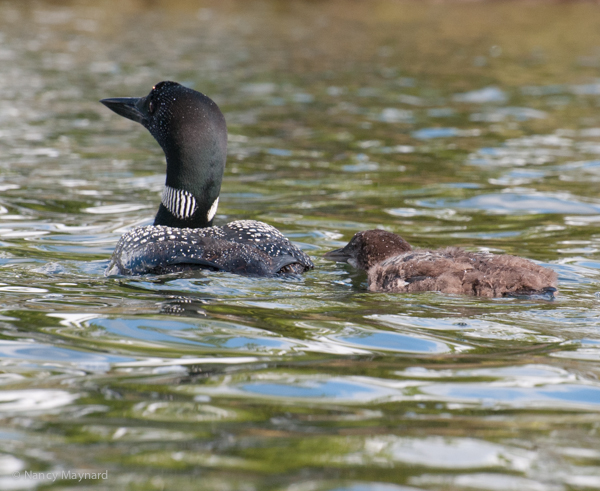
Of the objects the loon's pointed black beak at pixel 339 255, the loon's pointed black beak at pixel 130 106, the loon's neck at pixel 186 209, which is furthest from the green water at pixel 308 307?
the loon's pointed black beak at pixel 130 106

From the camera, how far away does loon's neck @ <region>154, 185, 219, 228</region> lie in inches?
234

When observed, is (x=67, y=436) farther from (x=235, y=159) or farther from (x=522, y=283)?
(x=235, y=159)

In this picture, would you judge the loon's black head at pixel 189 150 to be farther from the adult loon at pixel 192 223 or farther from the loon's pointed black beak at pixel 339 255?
the loon's pointed black beak at pixel 339 255

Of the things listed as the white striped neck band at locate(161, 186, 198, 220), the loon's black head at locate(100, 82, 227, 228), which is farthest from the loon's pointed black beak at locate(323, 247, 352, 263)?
the white striped neck band at locate(161, 186, 198, 220)

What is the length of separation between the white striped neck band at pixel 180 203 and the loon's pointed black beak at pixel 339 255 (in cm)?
102

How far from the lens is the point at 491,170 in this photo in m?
10.2

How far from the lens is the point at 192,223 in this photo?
599cm

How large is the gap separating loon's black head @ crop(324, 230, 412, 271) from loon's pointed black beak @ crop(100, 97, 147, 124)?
1.62 meters

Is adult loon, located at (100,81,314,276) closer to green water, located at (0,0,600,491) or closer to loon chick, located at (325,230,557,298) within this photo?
green water, located at (0,0,600,491)

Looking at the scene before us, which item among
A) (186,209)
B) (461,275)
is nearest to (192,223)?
(186,209)

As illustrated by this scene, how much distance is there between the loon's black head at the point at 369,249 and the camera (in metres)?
6.15

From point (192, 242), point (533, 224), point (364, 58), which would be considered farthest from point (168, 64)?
point (192, 242)

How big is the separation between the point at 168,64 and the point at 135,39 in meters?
5.12

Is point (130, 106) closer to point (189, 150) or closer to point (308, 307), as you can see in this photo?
point (189, 150)
